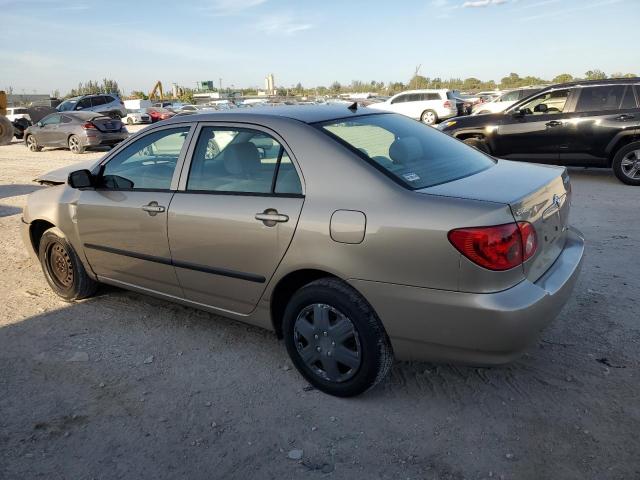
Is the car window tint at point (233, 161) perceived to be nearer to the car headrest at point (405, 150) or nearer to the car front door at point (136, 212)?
the car front door at point (136, 212)

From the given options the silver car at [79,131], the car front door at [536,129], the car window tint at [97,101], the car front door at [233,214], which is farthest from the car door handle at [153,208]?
the car window tint at [97,101]


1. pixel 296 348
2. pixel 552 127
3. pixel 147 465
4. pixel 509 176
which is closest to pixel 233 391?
pixel 296 348

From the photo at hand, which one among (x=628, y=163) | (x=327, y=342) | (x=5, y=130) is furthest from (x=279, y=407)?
(x=5, y=130)

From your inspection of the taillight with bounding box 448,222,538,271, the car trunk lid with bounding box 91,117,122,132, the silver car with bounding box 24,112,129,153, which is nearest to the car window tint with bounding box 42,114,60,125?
the silver car with bounding box 24,112,129,153

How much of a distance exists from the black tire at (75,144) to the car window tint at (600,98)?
14.6 meters

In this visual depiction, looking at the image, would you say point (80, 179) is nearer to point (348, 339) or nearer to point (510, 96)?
point (348, 339)

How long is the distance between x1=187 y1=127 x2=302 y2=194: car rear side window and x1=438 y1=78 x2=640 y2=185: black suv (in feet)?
24.8

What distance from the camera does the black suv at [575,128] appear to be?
8656mm

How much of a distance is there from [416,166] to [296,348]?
49.9 inches

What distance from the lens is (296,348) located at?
310 cm

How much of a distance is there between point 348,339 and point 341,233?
0.60m

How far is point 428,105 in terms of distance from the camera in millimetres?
23391

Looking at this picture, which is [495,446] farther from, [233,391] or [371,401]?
[233,391]

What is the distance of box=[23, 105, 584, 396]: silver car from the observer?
8.14 feet
